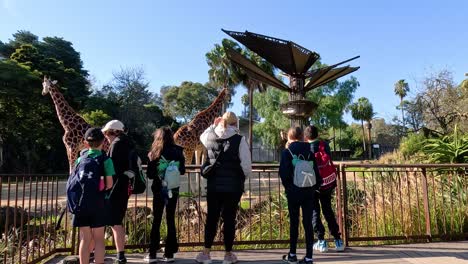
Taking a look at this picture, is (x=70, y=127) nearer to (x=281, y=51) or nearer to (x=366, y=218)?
(x=281, y=51)

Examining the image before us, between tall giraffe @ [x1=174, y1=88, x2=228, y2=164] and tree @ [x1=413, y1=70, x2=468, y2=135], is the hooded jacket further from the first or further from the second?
tree @ [x1=413, y1=70, x2=468, y2=135]

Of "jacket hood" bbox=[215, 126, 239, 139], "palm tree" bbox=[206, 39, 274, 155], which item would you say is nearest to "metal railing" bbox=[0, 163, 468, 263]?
"jacket hood" bbox=[215, 126, 239, 139]

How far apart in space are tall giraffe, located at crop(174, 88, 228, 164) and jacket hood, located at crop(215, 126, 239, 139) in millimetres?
7097

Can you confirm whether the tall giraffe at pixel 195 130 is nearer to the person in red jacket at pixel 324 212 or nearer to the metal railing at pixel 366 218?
the metal railing at pixel 366 218

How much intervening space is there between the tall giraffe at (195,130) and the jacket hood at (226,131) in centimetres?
710

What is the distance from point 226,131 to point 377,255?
251 centimetres

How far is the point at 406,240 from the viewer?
5777mm

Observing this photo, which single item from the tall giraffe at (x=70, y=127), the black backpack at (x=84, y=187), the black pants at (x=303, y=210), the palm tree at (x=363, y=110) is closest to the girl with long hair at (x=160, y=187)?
the black backpack at (x=84, y=187)

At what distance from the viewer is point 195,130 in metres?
11.7

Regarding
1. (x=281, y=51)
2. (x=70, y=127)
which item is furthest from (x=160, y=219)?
(x=70, y=127)

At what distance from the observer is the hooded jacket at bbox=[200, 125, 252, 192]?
414 centimetres

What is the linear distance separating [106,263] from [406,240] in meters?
4.25

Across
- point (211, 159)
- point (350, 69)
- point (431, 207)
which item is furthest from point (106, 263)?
point (350, 69)

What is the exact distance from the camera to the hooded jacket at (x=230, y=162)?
4.14m
